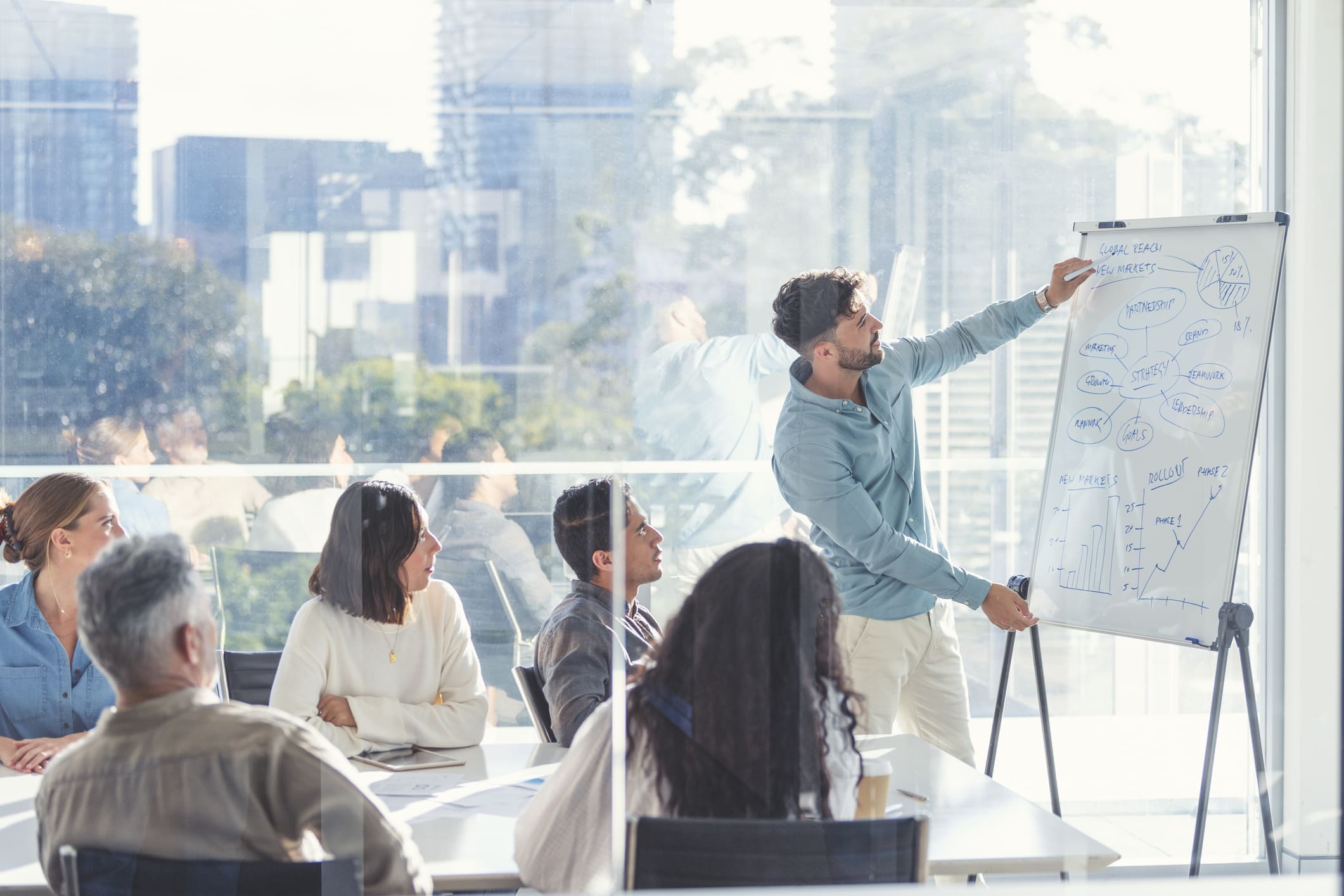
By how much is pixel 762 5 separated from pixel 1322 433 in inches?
76.0

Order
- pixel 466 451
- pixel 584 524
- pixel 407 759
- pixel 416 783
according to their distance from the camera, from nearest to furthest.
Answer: pixel 416 783
pixel 407 759
pixel 584 524
pixel 466 451

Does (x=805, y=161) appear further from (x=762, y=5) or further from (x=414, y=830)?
(x=414, y=830)

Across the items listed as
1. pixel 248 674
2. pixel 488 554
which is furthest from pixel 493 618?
pixel 248 674

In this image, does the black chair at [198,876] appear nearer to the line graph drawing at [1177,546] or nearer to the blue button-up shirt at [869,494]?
the blue button-up shirt at [869,494]

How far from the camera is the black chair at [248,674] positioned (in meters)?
2.50

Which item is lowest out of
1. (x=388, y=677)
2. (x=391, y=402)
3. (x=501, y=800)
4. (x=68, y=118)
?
(x=501, y=800)

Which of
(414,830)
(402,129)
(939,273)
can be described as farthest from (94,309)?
(939,273)

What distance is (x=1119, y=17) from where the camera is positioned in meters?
3.29

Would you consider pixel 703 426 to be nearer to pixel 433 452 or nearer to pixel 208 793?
pixel 433 452

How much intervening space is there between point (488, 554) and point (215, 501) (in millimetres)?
728

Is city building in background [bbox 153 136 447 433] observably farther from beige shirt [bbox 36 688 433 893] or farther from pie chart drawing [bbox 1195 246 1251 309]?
pie chart drawing [bbox 1195 246 1251 309]

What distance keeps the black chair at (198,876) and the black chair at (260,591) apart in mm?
1492

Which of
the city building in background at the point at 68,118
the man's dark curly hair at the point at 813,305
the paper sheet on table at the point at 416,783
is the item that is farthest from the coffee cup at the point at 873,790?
the city building in background at the point at 68,118

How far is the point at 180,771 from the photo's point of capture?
145 cm
